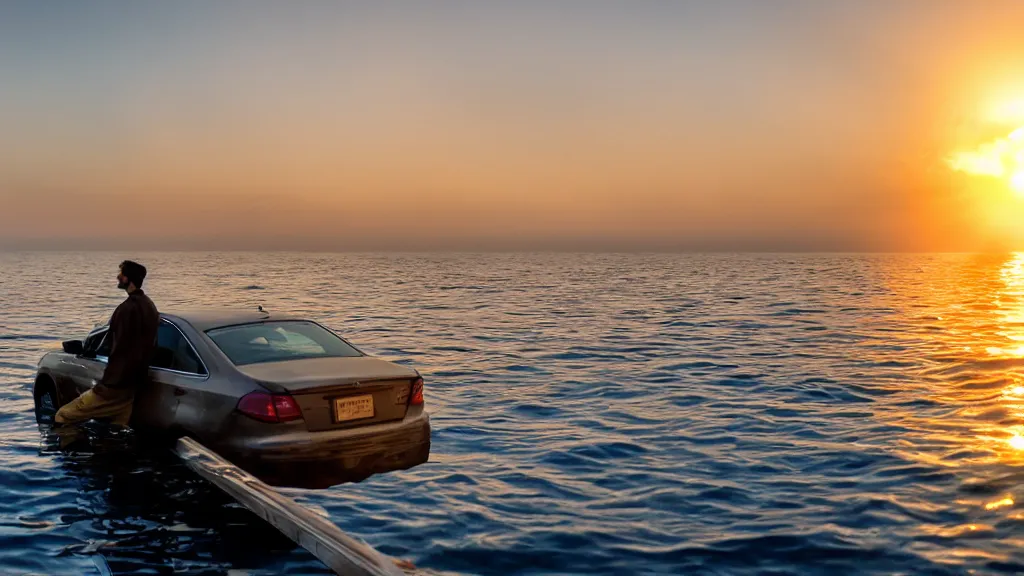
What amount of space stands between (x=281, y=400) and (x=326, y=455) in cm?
61

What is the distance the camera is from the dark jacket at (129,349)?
8328mm

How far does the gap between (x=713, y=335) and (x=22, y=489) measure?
19538 mm

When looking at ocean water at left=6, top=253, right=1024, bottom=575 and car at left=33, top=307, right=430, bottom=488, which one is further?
car at left=33, top=307, right=430, bottom=488

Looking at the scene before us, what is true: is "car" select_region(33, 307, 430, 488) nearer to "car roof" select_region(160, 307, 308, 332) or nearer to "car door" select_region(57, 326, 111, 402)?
"car roof" select_region(160, 307, 308, 332)

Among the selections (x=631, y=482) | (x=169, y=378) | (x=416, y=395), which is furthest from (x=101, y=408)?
(x=631, y=482)

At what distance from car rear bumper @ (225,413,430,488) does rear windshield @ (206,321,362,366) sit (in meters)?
0.95

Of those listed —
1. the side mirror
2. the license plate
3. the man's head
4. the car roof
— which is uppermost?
the man's head

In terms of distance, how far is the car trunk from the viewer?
23.8 ft

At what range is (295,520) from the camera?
551 cm

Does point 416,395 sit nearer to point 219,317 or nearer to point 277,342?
point 277,342

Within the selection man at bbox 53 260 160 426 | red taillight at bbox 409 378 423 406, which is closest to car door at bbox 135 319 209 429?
man at bbox 53 260 160 426

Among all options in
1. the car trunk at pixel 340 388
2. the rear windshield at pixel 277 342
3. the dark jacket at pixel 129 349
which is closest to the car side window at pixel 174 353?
the dark jacket at pixel 129 349

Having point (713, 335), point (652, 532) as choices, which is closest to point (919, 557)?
point (652, 532)

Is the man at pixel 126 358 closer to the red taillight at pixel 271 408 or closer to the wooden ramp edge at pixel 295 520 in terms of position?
the wooden ramp edge at pixel 295 520
